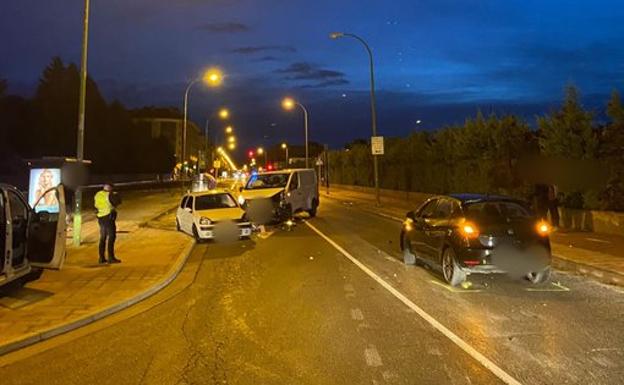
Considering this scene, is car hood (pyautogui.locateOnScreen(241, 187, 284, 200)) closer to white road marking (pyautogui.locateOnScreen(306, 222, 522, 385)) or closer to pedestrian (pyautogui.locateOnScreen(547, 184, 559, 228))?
pedestrian (pyautogui.locateOnScreen(547, 184, 559, 228))

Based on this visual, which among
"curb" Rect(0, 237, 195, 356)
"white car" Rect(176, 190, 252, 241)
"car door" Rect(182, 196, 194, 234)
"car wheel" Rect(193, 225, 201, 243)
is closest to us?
"curb" Rect(0, 237, 195, 356)

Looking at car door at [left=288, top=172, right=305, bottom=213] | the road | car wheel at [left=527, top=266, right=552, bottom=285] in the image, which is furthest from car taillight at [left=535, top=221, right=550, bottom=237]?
car door at [left=288, top=172, right=305, bottom=213]

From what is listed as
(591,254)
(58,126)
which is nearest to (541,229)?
(591,254)

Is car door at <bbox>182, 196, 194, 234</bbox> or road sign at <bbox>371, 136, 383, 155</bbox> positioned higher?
road sign at <bbox>371, 136, 383, 155</bbox>

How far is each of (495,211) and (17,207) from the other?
8232 mm

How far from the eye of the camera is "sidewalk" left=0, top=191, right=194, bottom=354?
26.2 ft

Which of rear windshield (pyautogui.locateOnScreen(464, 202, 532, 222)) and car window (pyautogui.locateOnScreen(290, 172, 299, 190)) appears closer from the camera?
rear windshield (pyautogui.locateOnScreen(464, 202, 532, 222))

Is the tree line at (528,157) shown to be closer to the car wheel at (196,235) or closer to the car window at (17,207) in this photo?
the car wheel at (196,235)

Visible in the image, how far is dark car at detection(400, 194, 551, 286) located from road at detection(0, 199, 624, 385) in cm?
39

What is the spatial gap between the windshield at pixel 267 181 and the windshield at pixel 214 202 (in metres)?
4.71

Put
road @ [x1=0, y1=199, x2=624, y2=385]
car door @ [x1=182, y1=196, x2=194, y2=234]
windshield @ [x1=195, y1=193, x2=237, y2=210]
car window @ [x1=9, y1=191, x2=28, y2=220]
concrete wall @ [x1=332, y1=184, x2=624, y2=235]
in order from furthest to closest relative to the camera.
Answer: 1. windshield @ [x1=195, y1=193, x2=237, y2=210]
2. car door @ [x1=182, y1=196, x2=194, y2=234]
3. concrete wall @ [x1=332, y1=184, x2=624, y2=235]
4. car window @ [x1=9, y1=191, x2=28, y2=220]
5. road @ [x1=0, y1=199, x2=624, y2=385]

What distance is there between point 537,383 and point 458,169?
83.5ft

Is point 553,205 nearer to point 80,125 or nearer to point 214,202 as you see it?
point 214,202

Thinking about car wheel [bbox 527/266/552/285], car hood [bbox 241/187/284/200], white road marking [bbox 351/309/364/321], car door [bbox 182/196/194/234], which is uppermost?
car hood [bbox 241/187/284/200]
